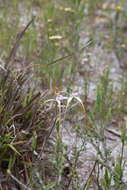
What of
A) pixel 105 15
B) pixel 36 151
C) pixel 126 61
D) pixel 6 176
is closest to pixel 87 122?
Result: pixel 36 151

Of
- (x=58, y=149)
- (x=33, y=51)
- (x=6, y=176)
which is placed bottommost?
(x=6, y=176)

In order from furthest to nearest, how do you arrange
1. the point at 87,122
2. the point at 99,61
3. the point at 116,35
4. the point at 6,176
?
the point at 116,35
the point at 99,61
the point at 87,122
the point at 6,176

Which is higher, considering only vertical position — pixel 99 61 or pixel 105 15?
pixel 105 15

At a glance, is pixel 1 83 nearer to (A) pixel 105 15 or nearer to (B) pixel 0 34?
(B) pixel 0 34

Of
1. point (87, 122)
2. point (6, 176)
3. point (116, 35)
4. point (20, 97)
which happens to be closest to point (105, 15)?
point (116, 35)

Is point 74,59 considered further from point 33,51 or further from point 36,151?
point 36,151

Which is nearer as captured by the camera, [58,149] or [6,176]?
[58,149]

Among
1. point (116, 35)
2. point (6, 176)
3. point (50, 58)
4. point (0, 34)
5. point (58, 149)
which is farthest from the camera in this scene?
point (116, 35)

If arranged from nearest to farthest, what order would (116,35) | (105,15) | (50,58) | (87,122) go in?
(87,122)
(50,58)
(116,35)
(105,15)

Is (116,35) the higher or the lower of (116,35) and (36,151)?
the higher
